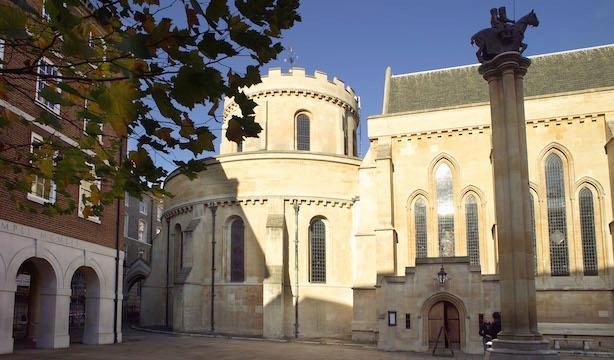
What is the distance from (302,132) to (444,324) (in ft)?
63.7

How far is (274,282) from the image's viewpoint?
34812mm

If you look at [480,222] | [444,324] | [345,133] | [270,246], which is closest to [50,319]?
[270,246]

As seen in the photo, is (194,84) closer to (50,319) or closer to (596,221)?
(50,319)

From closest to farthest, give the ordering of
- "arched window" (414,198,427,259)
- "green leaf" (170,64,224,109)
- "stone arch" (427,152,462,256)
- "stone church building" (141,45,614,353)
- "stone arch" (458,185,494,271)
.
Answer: "green leaf" (170,64,224,109) → "stone church building" (141,45,614,353) → "stone arch" (458,185,494,271) → "stone arch" (427,152,462,256) → "arched window" (414,198,427,259)

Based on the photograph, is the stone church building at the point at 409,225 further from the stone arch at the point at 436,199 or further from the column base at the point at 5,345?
the column base at the point at 5,345

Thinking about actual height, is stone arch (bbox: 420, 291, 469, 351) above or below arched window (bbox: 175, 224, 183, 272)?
below

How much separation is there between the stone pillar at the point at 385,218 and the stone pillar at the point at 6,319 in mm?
17977

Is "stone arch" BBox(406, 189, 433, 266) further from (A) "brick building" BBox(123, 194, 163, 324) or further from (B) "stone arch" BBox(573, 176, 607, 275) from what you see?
(A) "brick building" BBox(123, 194, 163, 324)

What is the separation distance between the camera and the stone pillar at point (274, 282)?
34250mm

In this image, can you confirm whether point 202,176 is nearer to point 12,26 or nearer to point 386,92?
point 386,92

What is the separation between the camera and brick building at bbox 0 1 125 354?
19.1m

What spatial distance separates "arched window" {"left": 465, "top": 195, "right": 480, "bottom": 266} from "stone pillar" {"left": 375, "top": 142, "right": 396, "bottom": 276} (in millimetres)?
3943

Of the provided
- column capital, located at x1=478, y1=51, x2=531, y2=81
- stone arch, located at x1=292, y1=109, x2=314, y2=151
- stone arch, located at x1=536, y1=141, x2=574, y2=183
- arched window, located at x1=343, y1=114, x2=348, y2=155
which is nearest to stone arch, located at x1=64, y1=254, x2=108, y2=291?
column capital, located at x1=478, y1=51, x2=531, y2=81

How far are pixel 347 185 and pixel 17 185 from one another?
3059cm
